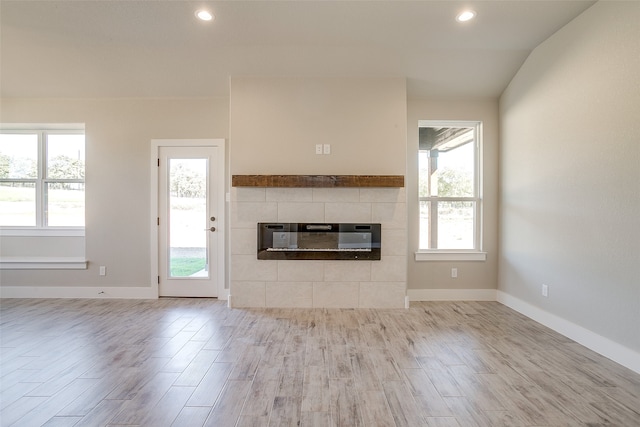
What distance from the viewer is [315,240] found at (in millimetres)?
3387

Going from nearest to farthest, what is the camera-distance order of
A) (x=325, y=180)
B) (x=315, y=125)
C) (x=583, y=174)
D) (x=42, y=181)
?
(x=583, y=174)
(x=325, y=180)
(x=315, y=125)
(x=42, y=181)

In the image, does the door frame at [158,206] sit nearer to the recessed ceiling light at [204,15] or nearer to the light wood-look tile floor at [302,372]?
the light wood-look tile floor at [302,372]

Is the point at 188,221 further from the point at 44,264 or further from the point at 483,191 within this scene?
the point at 483,191

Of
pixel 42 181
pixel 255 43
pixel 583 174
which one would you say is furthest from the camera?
pixel 42 181

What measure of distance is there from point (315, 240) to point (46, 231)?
3.70 m

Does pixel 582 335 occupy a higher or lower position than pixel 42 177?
lower

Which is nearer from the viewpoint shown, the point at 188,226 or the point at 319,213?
the point at 319,213

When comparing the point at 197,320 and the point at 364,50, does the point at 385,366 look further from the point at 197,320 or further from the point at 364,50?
the point at 364,50

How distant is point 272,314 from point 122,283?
2171mm

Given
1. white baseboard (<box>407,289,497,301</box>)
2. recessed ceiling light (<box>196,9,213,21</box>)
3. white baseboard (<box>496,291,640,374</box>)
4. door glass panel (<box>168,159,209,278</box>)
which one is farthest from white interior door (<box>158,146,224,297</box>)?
white baseboard (<box>496,291,640,374</box>)

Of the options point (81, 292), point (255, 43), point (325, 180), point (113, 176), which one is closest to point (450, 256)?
point (325, 180)

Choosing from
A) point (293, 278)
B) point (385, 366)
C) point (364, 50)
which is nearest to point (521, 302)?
point (385, 366)

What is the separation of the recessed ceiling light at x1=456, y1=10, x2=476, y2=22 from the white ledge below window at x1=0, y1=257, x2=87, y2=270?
16.7ft

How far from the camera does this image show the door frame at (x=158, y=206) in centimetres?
368
